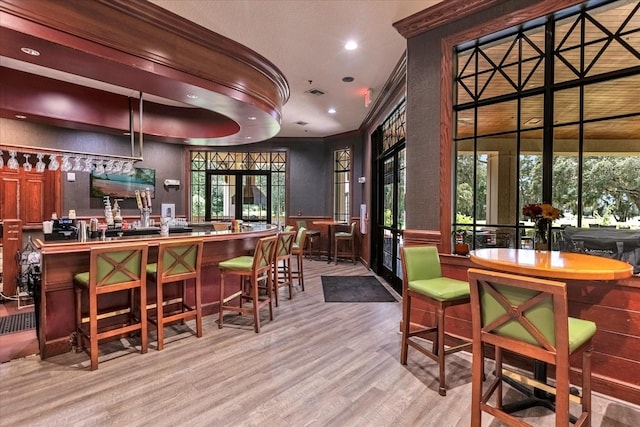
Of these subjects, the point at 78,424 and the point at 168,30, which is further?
the point at 168,30

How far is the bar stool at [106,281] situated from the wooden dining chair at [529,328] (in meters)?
2.65

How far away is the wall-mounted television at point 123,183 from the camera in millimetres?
6441

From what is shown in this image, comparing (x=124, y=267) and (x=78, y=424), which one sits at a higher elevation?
(x=124, y=267)

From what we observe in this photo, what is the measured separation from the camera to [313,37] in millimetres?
3559

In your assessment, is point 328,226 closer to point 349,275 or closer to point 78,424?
point 349,275

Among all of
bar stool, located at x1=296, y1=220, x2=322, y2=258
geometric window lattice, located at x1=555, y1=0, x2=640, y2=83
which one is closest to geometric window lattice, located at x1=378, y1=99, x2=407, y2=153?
geometric window lattice, located at x1=555, y1=0, x2=640, y2=83

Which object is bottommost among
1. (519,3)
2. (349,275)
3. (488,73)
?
(349,275)

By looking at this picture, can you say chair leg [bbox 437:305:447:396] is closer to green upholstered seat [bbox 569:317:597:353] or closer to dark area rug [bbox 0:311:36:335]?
green upholstered seat [bbox 569:317:597:353]

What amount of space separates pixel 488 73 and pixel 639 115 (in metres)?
1.18

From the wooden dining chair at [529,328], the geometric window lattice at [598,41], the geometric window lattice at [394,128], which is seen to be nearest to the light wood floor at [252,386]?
the wooden dining chair at [529,328]

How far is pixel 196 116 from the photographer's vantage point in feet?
20.7

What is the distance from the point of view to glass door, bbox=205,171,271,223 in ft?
27.3

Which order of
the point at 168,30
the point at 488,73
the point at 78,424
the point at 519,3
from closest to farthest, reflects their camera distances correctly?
the point at 78,424, the point at 519,3, the point at 488,73, the point at 168,30

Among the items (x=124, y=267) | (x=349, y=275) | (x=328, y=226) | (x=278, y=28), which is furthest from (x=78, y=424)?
(x=328, y=226)
